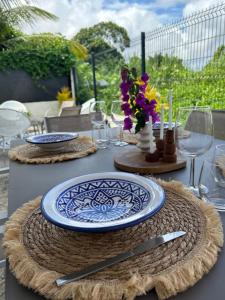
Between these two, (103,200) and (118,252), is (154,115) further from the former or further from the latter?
(118,252)

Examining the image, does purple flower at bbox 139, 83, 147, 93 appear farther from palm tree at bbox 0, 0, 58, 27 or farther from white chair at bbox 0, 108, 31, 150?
palm tree at bbox 0, 0, 58, 27

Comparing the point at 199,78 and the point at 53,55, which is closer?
the point at 199,78

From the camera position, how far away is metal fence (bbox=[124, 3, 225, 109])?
2424mm

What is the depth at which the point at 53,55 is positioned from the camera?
686 cm

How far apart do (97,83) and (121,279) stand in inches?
224

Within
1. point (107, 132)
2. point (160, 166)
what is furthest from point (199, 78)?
point (160, 166)

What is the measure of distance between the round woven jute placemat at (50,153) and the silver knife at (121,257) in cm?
67

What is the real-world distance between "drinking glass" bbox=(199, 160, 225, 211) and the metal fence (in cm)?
201

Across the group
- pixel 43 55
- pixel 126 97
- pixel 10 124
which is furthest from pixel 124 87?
pixel 43 55

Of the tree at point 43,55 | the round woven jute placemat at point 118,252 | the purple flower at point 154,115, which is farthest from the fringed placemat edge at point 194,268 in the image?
the tree at point 43,55

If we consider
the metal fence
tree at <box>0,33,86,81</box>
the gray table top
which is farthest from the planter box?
the gray table top

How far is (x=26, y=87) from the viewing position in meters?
7.00

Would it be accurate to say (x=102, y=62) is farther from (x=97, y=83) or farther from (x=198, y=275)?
(x=198, y=275)

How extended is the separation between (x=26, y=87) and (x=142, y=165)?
6697 millimetres
